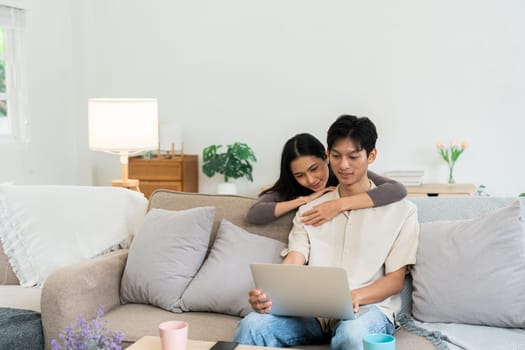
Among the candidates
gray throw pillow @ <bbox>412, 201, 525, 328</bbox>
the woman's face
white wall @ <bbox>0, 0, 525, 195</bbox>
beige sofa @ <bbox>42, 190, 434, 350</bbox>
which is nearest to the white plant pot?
white wall @ <bbox>0, 0, 525, 195</bbox>

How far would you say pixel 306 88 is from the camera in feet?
17.3

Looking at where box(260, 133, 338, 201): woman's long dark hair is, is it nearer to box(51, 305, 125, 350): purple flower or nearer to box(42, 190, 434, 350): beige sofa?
box(42, 190, 434, 350): beige sofa

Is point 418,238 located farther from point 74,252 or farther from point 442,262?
point 74,252

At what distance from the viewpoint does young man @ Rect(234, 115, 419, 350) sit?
2156 millimetres

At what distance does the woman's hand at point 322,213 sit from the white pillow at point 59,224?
93 centimetres

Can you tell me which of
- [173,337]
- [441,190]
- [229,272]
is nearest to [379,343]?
[173,337]

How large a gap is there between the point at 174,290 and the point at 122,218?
2.03 ft

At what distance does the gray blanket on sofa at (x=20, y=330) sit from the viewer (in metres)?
2.37

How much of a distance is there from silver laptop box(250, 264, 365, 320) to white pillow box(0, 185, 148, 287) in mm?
1151

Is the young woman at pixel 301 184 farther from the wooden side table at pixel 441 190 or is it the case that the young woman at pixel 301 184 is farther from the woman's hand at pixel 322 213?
the wooden side table at pixel 441 190

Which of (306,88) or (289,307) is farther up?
Answer: (306,88)

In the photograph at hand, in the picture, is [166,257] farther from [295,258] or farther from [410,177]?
[410,177]

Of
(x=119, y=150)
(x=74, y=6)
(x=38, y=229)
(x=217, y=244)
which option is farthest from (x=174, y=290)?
(x=74, y=6)

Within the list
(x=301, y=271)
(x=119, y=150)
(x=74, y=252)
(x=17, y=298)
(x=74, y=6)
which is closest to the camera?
(x=301, y=271)
